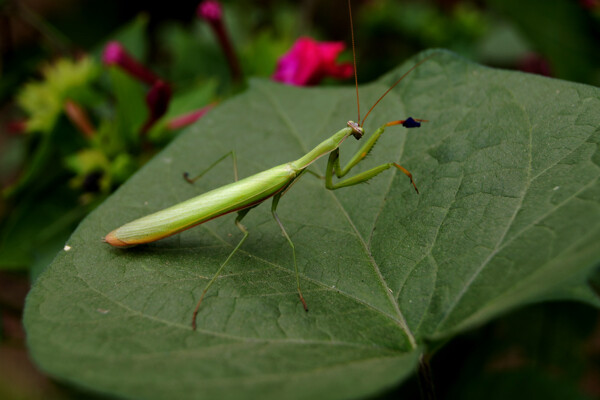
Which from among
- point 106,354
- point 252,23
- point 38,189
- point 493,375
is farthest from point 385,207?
point 252,23

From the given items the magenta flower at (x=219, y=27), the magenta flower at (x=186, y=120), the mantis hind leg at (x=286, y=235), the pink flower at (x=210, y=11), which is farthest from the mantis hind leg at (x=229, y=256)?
the pink flower at (x=210, y=11)

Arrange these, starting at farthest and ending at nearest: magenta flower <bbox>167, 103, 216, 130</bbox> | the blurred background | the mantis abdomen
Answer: magenta flower <bbox>167, 103, 216, 130</bbox> → the blurred background → the mantis abdomen

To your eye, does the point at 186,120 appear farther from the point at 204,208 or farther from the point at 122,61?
the point at 204,208

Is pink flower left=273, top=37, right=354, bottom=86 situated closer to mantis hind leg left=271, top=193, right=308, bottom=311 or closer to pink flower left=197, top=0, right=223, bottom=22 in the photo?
pink flower left=197, top=0, right=223, bottom=22

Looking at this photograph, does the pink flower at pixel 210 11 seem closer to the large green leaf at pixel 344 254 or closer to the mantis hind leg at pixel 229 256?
the large green leaf at pixel 344 254

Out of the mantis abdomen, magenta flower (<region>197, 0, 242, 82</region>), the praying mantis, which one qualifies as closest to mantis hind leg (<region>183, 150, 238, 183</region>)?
the praying mantis
